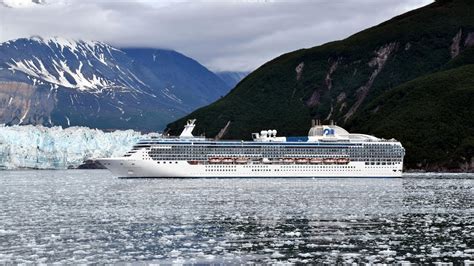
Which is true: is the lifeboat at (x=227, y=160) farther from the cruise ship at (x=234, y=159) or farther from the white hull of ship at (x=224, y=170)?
the white hull of ship at (x=224, y=170)

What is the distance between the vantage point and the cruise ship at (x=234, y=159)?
182 meters

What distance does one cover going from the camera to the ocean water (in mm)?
48938

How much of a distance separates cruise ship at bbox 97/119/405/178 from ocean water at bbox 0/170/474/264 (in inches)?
3305

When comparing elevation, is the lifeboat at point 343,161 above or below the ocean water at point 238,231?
above

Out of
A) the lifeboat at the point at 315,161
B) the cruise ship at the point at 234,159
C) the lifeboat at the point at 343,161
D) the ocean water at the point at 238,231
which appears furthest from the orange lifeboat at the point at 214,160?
the ocean water at the point at 238,231

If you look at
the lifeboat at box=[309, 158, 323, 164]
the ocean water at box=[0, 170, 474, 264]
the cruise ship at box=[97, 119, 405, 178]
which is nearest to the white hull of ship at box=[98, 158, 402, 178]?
the cruise ship at box=[97, 119, 405, 178]

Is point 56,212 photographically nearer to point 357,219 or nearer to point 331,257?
point 357,219

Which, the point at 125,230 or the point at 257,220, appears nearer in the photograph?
the point at 125,230

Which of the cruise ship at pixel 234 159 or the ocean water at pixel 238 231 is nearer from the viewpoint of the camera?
the ocean water at pixel 238 231

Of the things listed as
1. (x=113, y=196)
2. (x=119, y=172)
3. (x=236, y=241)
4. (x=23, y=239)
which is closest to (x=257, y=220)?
(x=236, y=241)

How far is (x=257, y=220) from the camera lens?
6956cm

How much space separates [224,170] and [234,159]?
11.9ft

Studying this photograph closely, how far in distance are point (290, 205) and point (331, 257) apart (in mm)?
39284

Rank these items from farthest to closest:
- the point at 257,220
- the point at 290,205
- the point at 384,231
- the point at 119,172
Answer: the point at 119,172 → the point at 290,205 → the point at 257,220 → the point at 384,231
